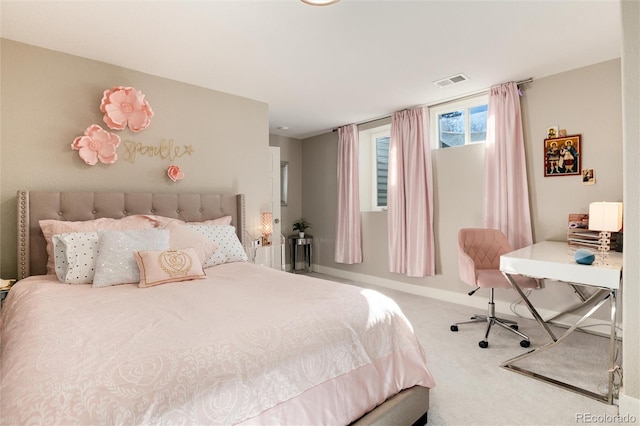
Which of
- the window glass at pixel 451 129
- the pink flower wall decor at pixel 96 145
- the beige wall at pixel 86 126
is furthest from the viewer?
the window glass at pixel 451 129

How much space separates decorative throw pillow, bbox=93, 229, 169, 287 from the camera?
2.10m

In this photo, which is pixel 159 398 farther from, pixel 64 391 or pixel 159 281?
pixel 159 281

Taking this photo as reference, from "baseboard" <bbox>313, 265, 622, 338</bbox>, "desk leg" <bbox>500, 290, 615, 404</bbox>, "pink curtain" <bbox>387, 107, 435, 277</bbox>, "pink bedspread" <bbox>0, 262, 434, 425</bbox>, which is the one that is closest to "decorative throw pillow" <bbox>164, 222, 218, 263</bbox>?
"pink bedspread" <bbox>0, 262, 434, 425</bbox>

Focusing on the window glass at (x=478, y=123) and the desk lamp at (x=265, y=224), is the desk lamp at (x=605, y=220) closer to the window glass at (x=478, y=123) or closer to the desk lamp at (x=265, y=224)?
the window glass at (x=478, y=123)

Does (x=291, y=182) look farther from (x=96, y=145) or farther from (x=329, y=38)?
(x=329, y=38)

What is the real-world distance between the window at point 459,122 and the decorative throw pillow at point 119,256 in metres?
3.57

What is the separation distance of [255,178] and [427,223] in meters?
2.26

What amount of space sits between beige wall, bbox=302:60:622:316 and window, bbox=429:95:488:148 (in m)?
0.18

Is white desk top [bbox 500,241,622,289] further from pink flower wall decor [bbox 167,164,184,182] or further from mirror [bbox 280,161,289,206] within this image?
mirror [bbox 280,161,289,206]

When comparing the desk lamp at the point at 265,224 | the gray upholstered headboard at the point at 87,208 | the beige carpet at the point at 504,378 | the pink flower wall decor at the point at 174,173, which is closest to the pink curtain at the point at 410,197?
the beige carpet at the point at 504,378

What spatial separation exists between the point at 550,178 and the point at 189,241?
11.5 ft

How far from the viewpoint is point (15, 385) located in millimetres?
938

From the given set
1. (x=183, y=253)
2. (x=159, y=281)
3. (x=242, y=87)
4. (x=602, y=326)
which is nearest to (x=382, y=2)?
(x=242, y=87)

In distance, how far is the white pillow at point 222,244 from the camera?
2.77 meters
